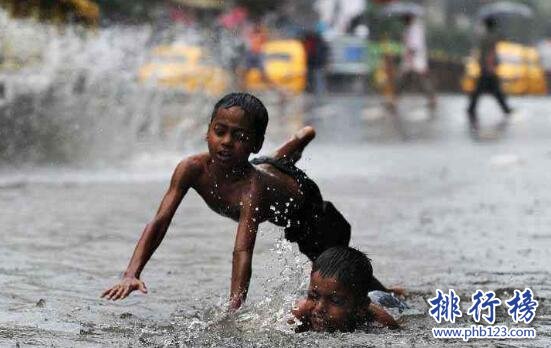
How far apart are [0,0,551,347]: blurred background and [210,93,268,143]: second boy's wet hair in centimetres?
75

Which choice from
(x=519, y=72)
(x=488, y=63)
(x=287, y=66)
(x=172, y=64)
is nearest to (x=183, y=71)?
(x=172, y=64)

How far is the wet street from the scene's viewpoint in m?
5.43

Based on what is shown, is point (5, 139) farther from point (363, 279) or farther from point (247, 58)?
point (247, 58)

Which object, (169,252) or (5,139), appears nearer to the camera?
(169,252)

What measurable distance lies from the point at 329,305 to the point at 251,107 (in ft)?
2.73

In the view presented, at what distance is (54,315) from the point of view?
223 inches

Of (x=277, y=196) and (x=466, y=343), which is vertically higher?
(x=277, y=196)

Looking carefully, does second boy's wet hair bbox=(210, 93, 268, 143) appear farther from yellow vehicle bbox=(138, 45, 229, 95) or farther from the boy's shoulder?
yellow vehicle bbox=(138, 45, 229, 95)

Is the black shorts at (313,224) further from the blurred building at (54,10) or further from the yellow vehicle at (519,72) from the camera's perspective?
the yellow vehicle at (519,72)

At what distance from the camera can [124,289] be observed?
515 cm

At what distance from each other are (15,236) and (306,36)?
2081 centimetres

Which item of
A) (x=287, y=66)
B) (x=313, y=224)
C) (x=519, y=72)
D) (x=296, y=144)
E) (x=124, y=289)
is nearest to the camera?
(x=124, y=289)

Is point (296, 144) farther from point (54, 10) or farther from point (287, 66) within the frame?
point (287, 66)

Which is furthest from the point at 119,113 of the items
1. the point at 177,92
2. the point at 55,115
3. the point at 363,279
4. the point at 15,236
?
the point at 363,279
